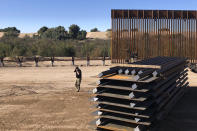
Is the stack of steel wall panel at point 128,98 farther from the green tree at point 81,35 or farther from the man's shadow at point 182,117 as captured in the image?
the green tree at point 81,35

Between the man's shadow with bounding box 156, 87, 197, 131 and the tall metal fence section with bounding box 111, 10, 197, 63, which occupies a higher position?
the tall metal fence section with bounding box 111, 10, 197, 63

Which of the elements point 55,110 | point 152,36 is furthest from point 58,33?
point 55,110

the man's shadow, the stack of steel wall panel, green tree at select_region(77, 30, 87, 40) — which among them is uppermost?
green tree at select_region(77, 30, 87, 40)

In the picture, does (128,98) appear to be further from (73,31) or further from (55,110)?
(73,31)

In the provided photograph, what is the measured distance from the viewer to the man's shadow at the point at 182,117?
6.76m

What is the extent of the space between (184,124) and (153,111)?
6.02 ft

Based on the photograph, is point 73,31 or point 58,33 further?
point 73,31

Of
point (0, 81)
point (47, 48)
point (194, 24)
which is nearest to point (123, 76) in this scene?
point (0, 81)

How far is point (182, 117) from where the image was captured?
302 inches

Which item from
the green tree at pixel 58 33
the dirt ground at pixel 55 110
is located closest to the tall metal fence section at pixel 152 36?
the dirt ground at pixel 55 110

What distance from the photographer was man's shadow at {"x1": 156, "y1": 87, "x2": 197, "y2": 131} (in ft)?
22.2

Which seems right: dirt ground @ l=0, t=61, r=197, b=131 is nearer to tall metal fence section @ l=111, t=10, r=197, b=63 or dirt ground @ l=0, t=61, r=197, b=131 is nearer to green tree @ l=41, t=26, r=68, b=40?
tall metal fence section @ l=111, t=10, r=197, b=63

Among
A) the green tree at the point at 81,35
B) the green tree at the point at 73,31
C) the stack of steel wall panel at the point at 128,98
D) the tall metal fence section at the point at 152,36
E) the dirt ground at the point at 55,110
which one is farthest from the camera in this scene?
the green tree at the point at 73,31

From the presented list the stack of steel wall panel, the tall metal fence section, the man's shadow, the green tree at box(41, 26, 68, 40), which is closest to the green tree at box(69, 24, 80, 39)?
the green tree at box(41, 26, 68, 40)
